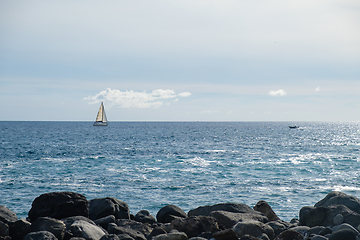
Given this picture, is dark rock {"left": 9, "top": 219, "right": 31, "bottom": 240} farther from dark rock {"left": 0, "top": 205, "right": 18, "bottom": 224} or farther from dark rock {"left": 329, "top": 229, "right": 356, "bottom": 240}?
dark rock {"left": 329, "top": 229, "right": 356, "bottom": 240}

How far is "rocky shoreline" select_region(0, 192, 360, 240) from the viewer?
8758 mm

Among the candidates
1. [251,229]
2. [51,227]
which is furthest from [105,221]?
[251,229]

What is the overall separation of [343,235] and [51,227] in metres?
7.80

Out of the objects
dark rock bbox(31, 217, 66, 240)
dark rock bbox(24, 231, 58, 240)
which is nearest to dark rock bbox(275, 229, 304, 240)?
dark rock bbox(31, 217, 66, 240)

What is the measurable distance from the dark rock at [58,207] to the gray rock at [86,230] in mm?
1550

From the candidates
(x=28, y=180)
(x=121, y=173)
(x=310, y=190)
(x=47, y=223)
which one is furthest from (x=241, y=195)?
(x=28, y=180)

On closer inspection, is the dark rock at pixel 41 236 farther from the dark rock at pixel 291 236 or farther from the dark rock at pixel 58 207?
the dark rock at pixel 291 236

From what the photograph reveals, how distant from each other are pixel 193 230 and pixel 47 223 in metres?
4.10

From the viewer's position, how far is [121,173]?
31266 mm

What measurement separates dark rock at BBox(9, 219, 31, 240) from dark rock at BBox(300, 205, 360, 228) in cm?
880

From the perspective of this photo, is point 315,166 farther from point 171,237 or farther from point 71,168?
point 171,237

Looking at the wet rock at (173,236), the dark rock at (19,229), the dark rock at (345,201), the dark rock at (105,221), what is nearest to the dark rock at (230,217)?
the wet rock at (173,236)

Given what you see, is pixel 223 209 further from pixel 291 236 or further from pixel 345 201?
pixel 345 201

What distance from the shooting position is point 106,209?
460 inches
